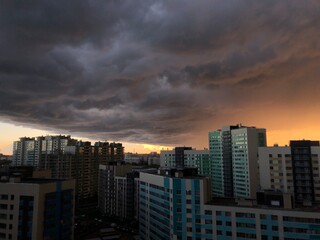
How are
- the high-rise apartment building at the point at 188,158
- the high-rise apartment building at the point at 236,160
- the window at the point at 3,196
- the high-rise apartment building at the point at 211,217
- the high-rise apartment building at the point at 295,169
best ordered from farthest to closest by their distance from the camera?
the high-rise apartment building at the point at 188,158, the high-rise apartment building at the point at 236,160, the high-rise apartment building at the point at 295,169, the window at the point at 3,196, the high-rise apartment building at the point at 211,217

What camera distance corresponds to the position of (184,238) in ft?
242

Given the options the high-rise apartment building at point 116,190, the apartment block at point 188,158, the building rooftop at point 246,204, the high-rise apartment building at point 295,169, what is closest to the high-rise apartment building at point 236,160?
the apartment block at point 188,158

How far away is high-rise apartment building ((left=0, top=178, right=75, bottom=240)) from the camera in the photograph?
66.2 metres

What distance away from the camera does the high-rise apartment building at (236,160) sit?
436ft

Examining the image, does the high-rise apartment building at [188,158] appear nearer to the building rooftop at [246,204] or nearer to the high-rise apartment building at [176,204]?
the high-rise apartment building at [176,204]

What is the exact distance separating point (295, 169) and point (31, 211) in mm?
88446

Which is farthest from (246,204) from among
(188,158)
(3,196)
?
(188,158)

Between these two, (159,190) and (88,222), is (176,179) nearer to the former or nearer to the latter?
(159,190)

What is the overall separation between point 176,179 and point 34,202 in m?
36.6

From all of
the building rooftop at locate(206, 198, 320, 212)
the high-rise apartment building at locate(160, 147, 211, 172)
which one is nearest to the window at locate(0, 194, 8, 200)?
the building rooftop at locate(206, 198, 320, 212)

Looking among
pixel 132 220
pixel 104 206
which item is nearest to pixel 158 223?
pixel 132 220

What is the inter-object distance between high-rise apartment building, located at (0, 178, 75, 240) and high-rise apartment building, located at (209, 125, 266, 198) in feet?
298

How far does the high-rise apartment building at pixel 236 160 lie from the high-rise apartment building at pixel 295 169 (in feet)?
79.8

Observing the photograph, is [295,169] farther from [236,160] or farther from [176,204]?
[176,204]
